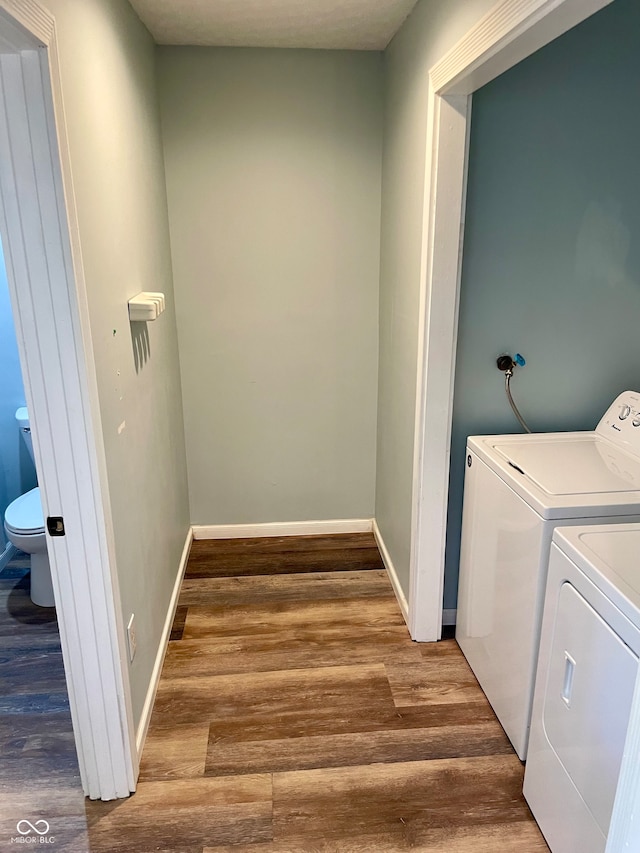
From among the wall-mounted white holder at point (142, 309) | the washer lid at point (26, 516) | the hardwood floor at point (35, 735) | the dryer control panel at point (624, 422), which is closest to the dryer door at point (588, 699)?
the dryer control panel at point (624, 422)

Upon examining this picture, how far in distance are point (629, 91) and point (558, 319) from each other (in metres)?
0.78

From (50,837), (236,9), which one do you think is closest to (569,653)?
(50,837)

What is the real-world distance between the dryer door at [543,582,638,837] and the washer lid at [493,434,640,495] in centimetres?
36

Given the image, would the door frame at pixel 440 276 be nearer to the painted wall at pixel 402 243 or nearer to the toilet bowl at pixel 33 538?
the painted wall at pixel 402 243

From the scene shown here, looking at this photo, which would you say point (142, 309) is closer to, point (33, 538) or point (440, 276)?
point (440, 276)

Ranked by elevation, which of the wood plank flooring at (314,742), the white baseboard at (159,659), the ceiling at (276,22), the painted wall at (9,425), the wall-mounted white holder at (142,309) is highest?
the ceiling at (276,22)

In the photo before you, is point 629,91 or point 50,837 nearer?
point 50,837

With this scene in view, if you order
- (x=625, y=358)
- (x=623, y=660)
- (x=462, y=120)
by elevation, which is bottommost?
(x=623, y=660)


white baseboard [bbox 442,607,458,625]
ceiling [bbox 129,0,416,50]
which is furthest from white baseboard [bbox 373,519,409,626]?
ceiling [bbox 129,0,416,50]

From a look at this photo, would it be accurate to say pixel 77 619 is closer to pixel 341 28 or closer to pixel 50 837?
pixel 50 837

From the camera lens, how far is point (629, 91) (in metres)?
2.01

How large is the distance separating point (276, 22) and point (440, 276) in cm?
122

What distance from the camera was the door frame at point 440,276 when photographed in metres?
1.57

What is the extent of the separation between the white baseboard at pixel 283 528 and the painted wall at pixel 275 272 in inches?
1.6
